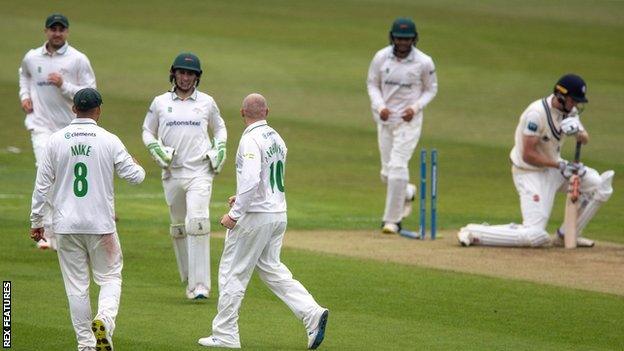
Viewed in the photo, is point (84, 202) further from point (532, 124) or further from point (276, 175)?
point (532, 124)

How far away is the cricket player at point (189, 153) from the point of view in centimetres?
1452

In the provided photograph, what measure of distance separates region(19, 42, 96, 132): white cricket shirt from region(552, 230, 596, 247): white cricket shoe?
19.1 feet

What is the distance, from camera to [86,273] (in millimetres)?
12062

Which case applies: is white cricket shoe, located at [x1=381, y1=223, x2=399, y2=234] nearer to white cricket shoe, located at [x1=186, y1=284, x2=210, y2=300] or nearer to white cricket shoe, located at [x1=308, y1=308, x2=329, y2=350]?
white cricket shoe, located at [x1=186, y1=284, x2=210, y2=300]

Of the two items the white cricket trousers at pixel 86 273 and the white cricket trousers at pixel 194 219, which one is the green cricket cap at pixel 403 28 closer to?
the white cricket trousers at pixel 194 219

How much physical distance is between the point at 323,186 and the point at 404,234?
5034mm

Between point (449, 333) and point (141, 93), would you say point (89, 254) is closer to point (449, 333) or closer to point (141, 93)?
point (449, 333)

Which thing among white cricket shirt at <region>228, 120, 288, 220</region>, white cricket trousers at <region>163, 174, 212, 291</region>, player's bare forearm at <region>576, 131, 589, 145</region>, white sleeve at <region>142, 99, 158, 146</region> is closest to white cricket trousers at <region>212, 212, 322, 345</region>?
white cricket shirt at <region>228, 120, 288, 220</region>

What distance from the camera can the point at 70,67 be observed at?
1764cm

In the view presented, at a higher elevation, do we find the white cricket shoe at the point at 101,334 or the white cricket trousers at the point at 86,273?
the white cricket trousers at the point at 86,273

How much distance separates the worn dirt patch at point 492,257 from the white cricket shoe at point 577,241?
14 cm

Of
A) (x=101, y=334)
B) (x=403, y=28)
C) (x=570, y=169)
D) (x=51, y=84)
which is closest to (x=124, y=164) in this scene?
(x=101, y=334)

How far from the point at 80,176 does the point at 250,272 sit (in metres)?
1.63
